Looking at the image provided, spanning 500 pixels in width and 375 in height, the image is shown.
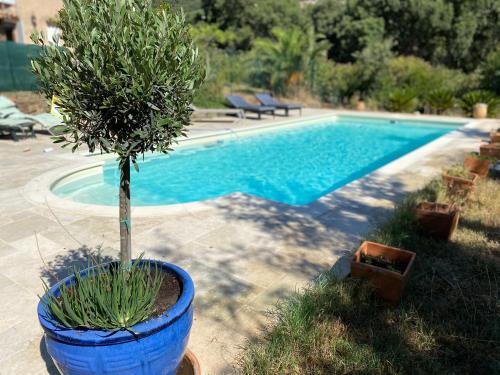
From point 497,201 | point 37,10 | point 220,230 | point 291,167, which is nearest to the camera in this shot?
point 220,230

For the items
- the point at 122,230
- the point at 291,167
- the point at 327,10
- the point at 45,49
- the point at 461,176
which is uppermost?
the point at 327,10

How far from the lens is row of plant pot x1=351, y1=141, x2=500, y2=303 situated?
3.01 metres

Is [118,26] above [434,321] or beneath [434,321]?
above

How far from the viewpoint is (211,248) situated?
3.92 meters

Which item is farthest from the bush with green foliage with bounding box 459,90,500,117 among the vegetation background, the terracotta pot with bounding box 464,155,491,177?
the terracotta pot with bounding box 464,155,491,177

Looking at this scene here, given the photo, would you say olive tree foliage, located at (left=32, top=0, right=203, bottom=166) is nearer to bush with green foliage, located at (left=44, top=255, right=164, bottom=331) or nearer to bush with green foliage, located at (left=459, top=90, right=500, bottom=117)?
bush with green foliage, located at (left=44, top=255, right=164, bottom=331)

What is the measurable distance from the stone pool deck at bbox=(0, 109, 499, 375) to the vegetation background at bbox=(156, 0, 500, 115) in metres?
Result: 2.13

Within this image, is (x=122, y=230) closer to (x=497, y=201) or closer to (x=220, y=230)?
(x=220, y=230)

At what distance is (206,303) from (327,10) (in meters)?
37.7

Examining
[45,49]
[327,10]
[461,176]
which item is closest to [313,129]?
[461,176]

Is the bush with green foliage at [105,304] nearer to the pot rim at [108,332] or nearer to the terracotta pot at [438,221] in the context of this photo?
the pot rim at [108,332]

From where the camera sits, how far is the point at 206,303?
9.84ft

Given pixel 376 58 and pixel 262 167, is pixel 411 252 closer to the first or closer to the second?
pixel 262 167

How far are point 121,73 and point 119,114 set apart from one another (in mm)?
229
